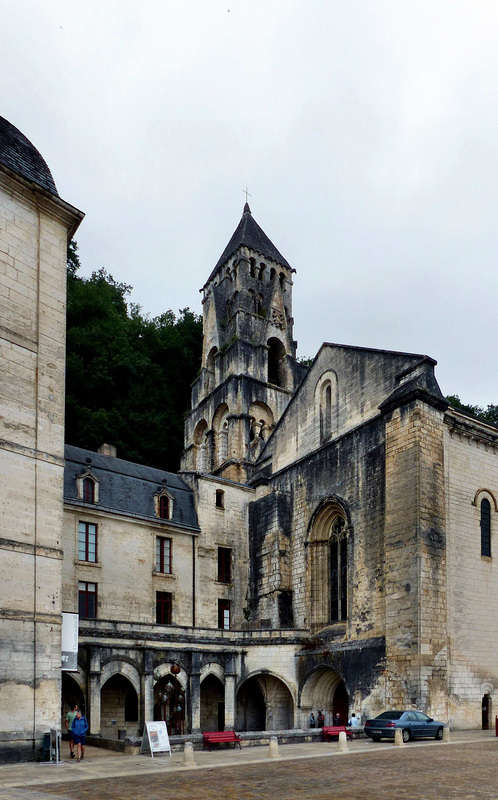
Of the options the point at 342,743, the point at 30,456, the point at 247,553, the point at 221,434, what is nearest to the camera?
the point at 30,456

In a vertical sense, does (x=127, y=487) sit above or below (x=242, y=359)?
below

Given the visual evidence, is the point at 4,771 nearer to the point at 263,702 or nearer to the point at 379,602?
the point at 379,602

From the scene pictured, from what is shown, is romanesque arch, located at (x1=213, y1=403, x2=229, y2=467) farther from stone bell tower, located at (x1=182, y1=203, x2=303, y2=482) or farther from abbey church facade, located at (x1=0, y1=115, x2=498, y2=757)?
abbey church facade, located at (x1=0, y1=115, x2=498, y2=757)

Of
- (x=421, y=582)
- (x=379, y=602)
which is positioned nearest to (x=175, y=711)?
(x=379, y=602)

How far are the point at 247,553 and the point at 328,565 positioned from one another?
466cm

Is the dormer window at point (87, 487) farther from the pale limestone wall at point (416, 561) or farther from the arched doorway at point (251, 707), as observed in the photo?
the pale limestone wall at point (416, 561)

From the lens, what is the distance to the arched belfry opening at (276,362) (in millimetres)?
44438

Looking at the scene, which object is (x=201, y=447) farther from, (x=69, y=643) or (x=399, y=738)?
(x=69, y=643)

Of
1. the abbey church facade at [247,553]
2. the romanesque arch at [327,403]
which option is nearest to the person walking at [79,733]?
the abbey church facade at [247,553]

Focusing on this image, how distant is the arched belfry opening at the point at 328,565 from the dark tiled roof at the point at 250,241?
21.9m

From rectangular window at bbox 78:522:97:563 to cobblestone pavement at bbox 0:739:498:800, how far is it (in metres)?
11.7

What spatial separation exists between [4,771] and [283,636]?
50.0 ft

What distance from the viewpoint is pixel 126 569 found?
27516 millimetres

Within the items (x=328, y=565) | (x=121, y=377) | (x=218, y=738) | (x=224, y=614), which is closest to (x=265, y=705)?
(x=224, y=614)
